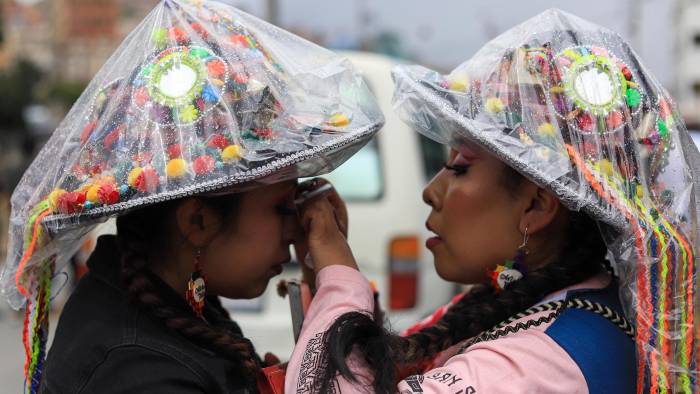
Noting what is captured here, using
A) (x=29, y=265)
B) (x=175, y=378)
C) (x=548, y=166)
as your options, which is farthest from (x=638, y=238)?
(x=29, y=265)

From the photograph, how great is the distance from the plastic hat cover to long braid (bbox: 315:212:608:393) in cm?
15

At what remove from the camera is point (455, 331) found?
5.77 ft

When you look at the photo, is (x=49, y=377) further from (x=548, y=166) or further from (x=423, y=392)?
(x=548, y=166)

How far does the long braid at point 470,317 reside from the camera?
149cm

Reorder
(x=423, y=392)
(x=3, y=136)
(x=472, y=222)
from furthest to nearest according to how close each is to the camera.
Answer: (x=3, y=136) → (x=472, y=222) → (x=423, y=392)

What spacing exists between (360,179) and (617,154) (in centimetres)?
307

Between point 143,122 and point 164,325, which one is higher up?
point 143,122

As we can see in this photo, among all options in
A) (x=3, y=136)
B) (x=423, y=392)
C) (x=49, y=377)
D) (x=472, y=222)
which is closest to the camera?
(x=423, y=392)

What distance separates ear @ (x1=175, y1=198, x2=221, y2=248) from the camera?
1.60m

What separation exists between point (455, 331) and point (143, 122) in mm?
807

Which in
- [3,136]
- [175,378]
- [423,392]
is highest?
[3,136]

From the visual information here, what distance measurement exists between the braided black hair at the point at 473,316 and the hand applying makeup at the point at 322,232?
0.17 metres

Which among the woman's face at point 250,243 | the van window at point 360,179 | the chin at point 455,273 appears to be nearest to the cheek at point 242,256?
the woman's face at point 250,243

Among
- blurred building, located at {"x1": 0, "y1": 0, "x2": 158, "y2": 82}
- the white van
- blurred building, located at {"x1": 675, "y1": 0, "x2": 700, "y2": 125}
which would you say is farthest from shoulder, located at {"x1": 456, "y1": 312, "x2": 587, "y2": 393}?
blurred building, located at {"x1": 0, "y1": 0, "x2": 158, "y2": 82}
